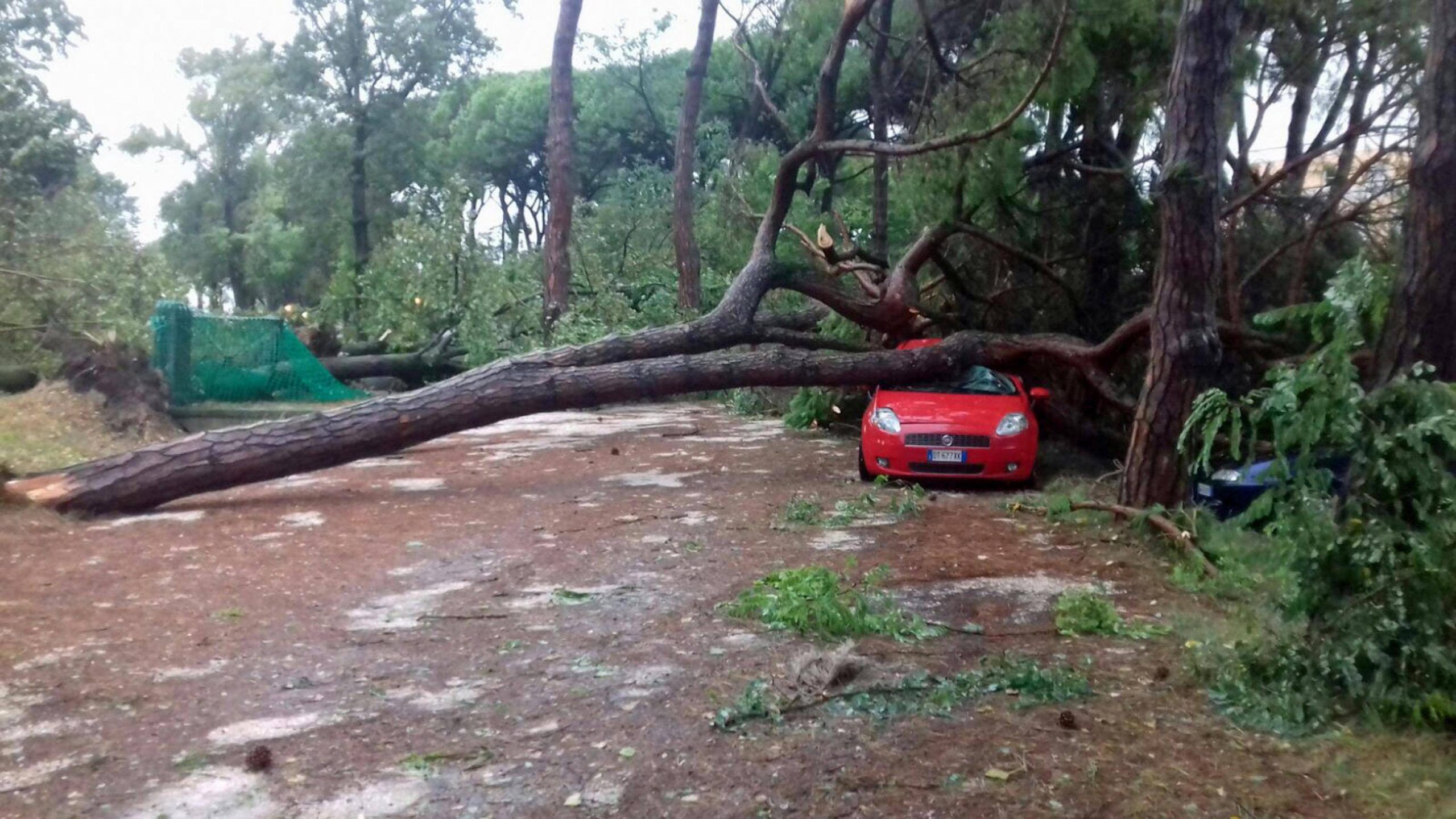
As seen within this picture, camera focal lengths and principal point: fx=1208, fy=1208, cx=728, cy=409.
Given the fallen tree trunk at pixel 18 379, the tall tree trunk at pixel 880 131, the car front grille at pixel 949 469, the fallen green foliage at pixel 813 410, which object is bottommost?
the car front grille at pixel 949 469

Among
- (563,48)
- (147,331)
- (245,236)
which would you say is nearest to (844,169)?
(563,48)

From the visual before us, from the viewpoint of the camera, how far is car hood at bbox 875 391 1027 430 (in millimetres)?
11562

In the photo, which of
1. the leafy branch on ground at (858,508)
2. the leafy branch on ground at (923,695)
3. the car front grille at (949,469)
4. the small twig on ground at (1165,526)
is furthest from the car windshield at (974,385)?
the leafy branch on ground at (923,695)

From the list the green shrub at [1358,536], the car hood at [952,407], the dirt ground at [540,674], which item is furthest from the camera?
the car hood at [952,407]

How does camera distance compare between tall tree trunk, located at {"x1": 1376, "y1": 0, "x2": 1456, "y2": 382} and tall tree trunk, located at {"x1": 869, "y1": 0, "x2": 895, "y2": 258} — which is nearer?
tall tree trunk, located at {"x1": 1376, "y1": 0, "x2": 1456, "y2": 382}

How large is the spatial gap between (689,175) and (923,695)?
20.3 m

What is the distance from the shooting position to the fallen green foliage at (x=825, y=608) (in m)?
6.24

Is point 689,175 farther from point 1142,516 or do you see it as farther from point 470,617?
point 470,617

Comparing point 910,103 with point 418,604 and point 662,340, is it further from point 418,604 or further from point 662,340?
point 418,604

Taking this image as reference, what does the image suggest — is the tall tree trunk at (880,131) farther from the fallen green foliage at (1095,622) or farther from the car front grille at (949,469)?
the fallen green foliage at (1095,622)

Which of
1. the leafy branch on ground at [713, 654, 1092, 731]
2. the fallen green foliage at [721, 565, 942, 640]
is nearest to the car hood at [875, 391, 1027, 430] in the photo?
the fallen green foliage at [721, 565, 942, 640]

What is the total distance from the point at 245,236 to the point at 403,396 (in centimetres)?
3962

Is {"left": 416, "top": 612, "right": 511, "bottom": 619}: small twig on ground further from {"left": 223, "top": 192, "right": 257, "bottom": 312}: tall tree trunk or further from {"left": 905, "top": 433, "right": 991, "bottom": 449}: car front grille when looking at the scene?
{"left": 223, "top": 192, "right": 257, "bottom": 312}: tall tree trunk

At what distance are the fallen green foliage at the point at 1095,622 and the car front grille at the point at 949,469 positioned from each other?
4700 mm
